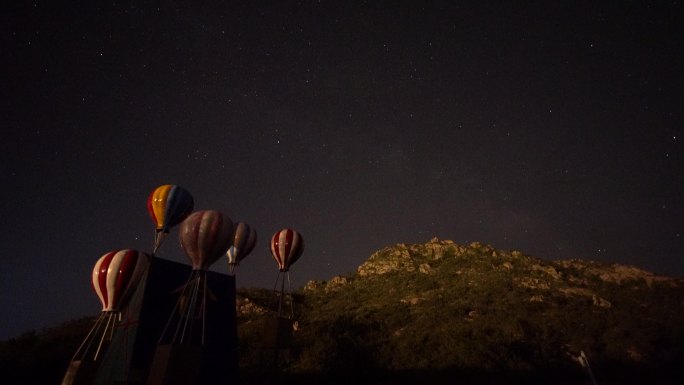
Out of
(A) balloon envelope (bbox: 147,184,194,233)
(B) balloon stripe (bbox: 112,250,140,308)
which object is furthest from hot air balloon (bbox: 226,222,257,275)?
(B) balloon stripe (bbox: 112,250,140,308)

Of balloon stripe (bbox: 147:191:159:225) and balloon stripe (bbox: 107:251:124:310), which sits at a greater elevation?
balloon stripe (bbox: 147:191:159:225)

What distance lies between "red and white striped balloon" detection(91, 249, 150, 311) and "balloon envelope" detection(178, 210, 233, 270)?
115 inches

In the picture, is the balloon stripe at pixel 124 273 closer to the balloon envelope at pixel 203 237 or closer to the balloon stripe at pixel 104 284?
the balloon stripe at pixel 104 284

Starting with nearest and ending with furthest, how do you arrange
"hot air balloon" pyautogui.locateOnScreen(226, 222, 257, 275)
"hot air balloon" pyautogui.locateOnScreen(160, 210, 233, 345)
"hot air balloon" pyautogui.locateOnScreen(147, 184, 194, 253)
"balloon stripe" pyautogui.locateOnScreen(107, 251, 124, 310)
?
1. "hot air balloon" pyautogui.locateOnScreen(160, 210, 233, 345)
2. "balloon stripe" pyautogui.locateOnScreen(107, 251, 124, 310)
3. "hot air balloon" pyautogui.locateOnScreen(147, 184, 194, 253)
4. "hot air balloon" pyautogui.locateOnScreen(226, 222, 257, 275)

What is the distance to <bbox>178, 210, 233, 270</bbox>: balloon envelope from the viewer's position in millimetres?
10898

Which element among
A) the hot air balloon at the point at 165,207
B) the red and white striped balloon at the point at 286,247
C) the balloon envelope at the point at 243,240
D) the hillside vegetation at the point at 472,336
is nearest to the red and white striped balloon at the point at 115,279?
the hot air balloon at the point at 165,207

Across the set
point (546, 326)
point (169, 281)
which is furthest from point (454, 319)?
point (169, 281)

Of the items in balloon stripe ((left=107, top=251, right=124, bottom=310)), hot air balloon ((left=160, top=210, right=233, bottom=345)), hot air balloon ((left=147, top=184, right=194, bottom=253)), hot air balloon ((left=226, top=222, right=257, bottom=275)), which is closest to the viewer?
hot air balloon ((left=160, top=210, right=233, bottom=345))

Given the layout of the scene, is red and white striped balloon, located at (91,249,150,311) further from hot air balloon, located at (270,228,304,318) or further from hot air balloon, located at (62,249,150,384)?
hot air balloon, located at (270,228,304,318)

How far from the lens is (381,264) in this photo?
4203 centimetres

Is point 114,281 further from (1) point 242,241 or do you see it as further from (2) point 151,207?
(1) point 242,241

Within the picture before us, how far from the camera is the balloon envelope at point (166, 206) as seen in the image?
13.4 metres

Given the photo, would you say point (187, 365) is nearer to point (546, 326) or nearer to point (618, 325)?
point (546, 326)

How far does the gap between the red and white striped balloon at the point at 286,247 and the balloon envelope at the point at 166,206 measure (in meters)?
4.70
